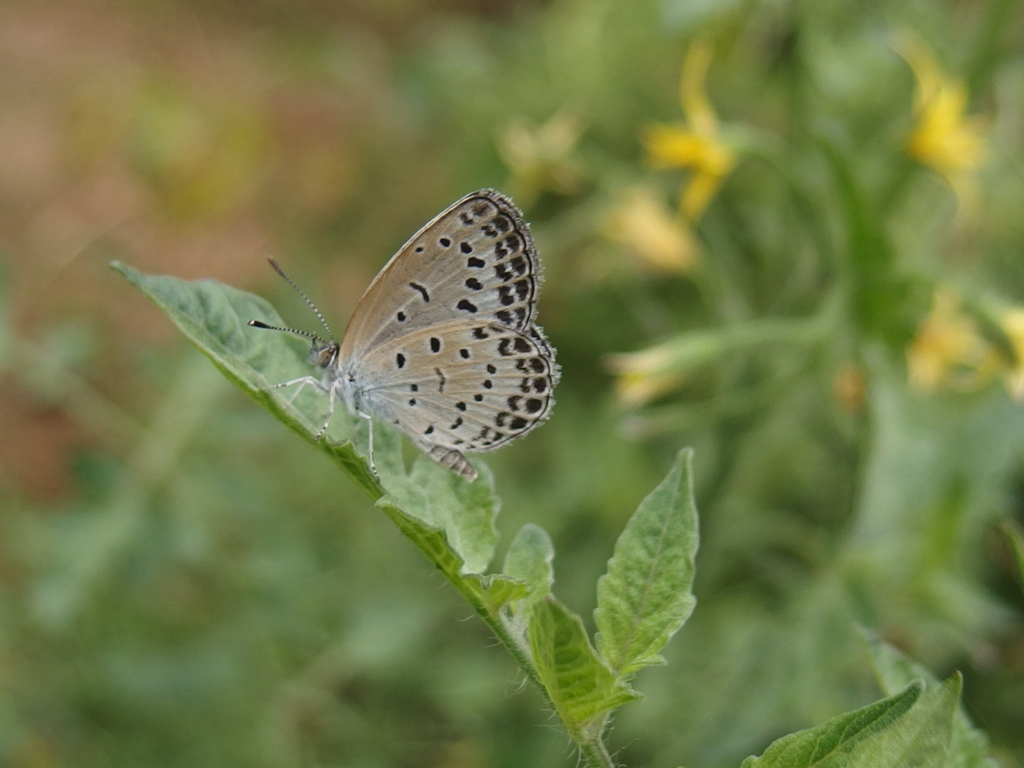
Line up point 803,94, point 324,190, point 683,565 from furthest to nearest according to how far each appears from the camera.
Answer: point 324,190 → point 803,94 → point 683,565

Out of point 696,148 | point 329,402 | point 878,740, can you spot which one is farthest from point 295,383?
point 696,148

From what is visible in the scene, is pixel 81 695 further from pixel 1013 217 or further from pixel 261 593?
pixel 1013 217

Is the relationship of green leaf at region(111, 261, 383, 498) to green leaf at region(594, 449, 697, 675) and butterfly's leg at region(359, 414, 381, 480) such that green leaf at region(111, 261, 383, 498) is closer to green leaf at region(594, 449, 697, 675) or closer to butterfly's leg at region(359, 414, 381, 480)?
butterfly's leg at region(359, 414, 381, 480)

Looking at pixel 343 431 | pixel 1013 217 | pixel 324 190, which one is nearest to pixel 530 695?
pixel 343 431

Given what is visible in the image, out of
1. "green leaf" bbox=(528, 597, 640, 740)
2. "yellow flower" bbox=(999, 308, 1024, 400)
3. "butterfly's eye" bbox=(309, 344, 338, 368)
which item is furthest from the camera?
"yellow flower" bbox=(999, 308, 1024, 400)

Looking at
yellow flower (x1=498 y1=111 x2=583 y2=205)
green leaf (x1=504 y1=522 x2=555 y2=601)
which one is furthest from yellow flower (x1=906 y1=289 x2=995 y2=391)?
green leaf (x1=504 y1=522 x2=555 y2=601)

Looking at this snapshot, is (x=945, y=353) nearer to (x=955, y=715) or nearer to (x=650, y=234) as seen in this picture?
(x=650, y=234)

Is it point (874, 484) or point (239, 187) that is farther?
point (239, 187)

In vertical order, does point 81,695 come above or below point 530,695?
above
